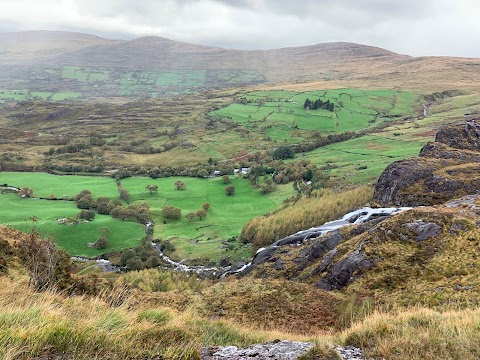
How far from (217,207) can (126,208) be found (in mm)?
22377

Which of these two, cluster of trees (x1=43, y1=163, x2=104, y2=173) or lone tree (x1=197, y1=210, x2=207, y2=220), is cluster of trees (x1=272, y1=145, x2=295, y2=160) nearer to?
lone tree (x1=197, y1=210, x2=207, y2=220)

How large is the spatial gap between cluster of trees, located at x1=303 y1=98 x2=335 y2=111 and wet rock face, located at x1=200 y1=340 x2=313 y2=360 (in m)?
175

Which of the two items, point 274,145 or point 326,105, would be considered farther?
point 326,105

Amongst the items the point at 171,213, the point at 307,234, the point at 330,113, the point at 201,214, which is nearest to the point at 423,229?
the point at 307,234

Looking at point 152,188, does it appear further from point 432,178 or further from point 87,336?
point 87,336

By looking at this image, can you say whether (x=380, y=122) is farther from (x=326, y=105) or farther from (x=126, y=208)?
(x=126, y=208)

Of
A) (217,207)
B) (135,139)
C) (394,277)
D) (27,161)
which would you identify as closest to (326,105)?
(135,139)

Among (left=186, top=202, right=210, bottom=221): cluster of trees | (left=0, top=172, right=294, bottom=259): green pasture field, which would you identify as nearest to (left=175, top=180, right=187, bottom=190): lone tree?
(left=0, top=172, right=294, bottom=259): green pasture field

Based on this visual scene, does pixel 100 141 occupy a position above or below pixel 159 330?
below

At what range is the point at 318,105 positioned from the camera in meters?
180

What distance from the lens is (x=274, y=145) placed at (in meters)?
146

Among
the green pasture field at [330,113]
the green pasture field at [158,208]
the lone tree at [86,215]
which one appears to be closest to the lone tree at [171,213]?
the green pasture field at [158,208]

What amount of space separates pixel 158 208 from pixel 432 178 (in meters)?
64.7

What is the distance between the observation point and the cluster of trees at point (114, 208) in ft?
272
